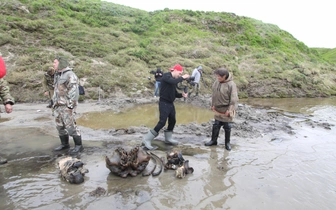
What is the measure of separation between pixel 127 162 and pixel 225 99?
2849 millimetres

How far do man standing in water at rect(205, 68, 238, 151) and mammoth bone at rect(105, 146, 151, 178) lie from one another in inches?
92.1

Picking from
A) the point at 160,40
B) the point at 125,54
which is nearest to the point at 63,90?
the point at 125,54

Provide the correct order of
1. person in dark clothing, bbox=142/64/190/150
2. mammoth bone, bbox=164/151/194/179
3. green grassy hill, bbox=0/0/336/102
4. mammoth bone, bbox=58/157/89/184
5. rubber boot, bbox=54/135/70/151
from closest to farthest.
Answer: mammoth bone, bbox=58/157/89/184 < mammoth bone, bbox=164/151/194/179 < rubber boot, bbox=54/135/70/151 < person in dark clothing, bbox=142/64/190/150 < green grassy hill, bbox=0/0/336/102

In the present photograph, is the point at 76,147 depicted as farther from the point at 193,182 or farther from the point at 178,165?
the point at 193,182

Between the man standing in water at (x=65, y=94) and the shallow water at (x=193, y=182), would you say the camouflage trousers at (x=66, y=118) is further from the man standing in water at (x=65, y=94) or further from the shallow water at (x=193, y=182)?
the shallow water at (x=193, y=182)

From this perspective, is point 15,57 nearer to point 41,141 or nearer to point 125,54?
point 125,54

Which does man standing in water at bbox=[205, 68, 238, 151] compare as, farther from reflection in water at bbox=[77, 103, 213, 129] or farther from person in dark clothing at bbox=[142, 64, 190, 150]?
reflection in water at bbox=[77, 103, 213, 129]

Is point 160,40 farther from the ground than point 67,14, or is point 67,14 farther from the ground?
point 67,14

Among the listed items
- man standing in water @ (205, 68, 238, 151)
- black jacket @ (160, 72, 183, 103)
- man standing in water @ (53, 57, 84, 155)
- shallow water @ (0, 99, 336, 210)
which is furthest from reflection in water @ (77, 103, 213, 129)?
man standing in water @ (205, 68, 238, 151)

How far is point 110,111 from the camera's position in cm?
1031

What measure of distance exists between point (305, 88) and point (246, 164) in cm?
1778

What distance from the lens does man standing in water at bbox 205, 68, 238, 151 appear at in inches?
225

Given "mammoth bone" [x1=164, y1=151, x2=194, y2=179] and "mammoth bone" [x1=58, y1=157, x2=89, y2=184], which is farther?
"mammoth bone" [x1=164, y1=151, x2=194, y2=179]

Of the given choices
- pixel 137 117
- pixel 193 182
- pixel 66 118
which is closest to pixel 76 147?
pixel 66 118
